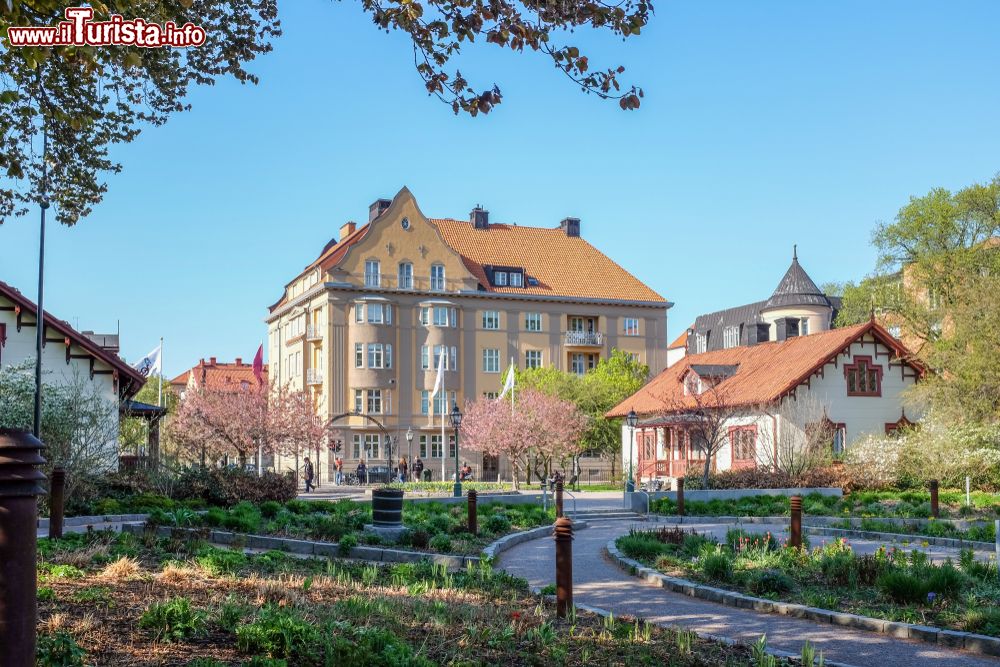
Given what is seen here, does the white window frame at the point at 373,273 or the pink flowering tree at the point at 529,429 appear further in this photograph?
the white window frame at the point at 373,273

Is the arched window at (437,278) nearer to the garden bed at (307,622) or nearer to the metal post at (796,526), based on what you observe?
the metal post at (796,526)

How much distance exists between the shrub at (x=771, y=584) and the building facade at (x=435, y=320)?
47751 millimetres

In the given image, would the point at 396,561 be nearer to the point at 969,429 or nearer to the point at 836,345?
the point at 969,429

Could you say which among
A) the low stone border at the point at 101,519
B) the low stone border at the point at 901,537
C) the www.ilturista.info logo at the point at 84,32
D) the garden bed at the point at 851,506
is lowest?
the low stone border at the point at 901,537

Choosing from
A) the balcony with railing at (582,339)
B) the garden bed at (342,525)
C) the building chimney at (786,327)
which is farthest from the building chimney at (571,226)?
the garden bed at (342,525)

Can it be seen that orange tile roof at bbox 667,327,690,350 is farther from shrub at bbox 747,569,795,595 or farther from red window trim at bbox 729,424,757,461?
shrub at bbox 747,569,795,595

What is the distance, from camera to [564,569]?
364 inches

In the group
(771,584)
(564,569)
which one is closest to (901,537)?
(771,584)

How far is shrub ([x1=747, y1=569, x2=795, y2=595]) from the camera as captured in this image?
39.8ft

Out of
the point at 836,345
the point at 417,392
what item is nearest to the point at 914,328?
the point at 836,345

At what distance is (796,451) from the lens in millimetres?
37688

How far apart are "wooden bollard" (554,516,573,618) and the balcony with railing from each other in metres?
62.0

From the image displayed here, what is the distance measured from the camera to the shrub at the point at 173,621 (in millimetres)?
6883

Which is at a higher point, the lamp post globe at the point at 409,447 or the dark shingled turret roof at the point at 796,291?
the dark shingled turret roof at the point at 796,291
